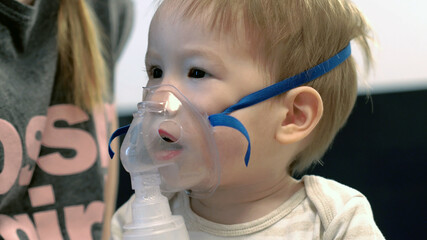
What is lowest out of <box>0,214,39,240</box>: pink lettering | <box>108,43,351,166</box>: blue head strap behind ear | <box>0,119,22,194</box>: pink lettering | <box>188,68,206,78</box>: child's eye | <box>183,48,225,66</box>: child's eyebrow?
<box>0,214,39,240</box>: pink lettering

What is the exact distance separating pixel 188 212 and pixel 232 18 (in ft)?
1.28

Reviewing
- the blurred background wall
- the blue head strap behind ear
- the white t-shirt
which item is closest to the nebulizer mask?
the blue head strap behind ear

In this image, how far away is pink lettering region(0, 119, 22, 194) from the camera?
1042 mm

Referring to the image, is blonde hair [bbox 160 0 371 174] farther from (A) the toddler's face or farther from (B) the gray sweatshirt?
(B) the gray sweatshirt

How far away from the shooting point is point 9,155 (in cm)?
106

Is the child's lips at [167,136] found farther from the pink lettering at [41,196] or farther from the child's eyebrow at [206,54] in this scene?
the pink lettering at [41,196]

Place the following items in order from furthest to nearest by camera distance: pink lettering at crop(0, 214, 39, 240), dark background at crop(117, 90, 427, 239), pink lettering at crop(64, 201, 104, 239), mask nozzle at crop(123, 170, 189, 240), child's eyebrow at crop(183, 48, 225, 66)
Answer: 1. dark background at crop(117, 90, 427, 239)
2. pink lettering at crop(64, 201, 104, 239)
3. pink lettering at crop(0, 214, 39, 240)
4. child's eyebrow at crop(183, 48, 225, 66)
5. mask nozzle at crop(123, 170, 189, 240)

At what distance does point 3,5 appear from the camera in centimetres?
109

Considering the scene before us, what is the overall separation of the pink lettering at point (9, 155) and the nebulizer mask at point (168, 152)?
0.32 meters

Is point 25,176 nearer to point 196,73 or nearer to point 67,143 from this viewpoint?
point 67,143

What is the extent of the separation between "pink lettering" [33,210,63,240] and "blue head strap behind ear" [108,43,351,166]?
29 cm

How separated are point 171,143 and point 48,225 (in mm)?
424

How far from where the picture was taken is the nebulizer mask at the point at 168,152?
2.68 feet

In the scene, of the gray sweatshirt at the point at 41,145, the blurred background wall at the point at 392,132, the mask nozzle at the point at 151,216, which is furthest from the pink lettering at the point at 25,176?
the blurred background wall at the point at 392,132
